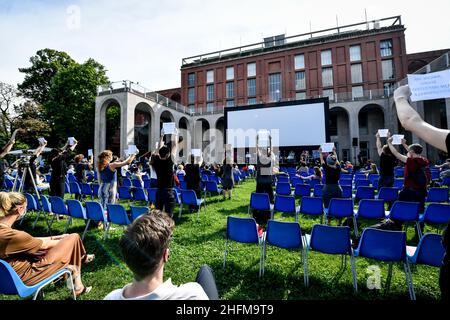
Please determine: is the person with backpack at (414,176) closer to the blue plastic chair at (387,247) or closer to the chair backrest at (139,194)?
the blue plastic chair at (387,247)

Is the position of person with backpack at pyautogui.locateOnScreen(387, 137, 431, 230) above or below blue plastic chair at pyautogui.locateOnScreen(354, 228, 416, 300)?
above

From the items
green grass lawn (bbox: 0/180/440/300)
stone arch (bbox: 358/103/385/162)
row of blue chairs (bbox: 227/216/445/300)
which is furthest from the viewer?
stone arch (bbox: 358/103/385/162)

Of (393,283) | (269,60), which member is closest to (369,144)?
(269,60)

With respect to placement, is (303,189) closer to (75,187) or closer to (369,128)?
(75,187)

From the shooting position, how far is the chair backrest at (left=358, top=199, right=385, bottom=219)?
161 inches

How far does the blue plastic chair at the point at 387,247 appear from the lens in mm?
2459

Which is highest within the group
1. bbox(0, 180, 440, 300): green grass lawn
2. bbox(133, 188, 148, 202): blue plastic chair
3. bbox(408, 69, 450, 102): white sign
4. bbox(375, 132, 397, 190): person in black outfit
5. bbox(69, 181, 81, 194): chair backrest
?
bbox(408, 69, 450, 102): white sign

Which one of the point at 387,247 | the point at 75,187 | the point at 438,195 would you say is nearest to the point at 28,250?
the point at 387,247

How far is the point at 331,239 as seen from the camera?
9.21ft

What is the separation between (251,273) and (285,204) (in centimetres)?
208

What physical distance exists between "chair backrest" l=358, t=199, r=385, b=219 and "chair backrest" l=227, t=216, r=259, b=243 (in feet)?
7.93

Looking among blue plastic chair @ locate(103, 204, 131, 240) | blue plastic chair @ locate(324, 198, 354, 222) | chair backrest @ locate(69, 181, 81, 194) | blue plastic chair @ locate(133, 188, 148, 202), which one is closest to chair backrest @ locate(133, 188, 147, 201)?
blue plastic chair @ locate(133, 188, 148, 202)

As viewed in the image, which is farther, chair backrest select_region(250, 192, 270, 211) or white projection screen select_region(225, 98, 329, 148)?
white projection screen select_region(225, 98, 329, 148)

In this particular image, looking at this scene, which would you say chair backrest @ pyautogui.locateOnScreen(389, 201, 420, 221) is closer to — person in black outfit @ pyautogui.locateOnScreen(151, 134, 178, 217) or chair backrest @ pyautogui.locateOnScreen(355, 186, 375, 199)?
chair backrest @ pyautogui.locateOnScreen(355, 186, 375, 199)
